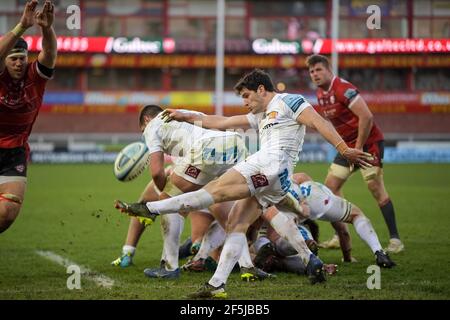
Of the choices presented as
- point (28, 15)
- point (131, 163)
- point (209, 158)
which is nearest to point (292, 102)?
point (209, 158)

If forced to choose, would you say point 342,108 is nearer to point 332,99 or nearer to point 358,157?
point 332,99

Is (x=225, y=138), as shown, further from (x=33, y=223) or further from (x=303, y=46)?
(x=303, y=46)

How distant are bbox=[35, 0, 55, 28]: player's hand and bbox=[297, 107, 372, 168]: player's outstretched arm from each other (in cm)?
249

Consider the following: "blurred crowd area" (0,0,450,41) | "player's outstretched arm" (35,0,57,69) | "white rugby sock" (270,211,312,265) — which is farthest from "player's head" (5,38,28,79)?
"blurred crowd area" (0,0,450,41)

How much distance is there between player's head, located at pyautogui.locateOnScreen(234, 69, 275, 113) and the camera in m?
7.66

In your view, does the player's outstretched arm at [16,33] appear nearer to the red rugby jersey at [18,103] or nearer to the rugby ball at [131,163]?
the red rugby jersey at [18,103]

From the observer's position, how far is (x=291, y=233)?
7.64 meters

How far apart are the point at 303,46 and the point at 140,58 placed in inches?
321

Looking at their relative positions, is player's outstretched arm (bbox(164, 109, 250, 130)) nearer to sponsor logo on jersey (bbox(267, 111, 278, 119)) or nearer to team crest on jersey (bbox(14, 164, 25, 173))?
sponsor logo on jersey (bbox(267, 111, 278, 119))

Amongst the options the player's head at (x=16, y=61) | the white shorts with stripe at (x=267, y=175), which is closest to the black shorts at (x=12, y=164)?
the player's head at (x=16, y=61)

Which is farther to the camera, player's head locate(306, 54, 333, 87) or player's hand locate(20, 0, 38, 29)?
player's head locate(306, 54, 333, 87)

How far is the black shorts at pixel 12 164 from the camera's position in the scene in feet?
26.7

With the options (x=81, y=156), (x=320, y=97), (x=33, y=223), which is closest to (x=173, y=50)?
(x=81, y=156)

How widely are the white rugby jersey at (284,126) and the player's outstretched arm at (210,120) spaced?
2.81ft
